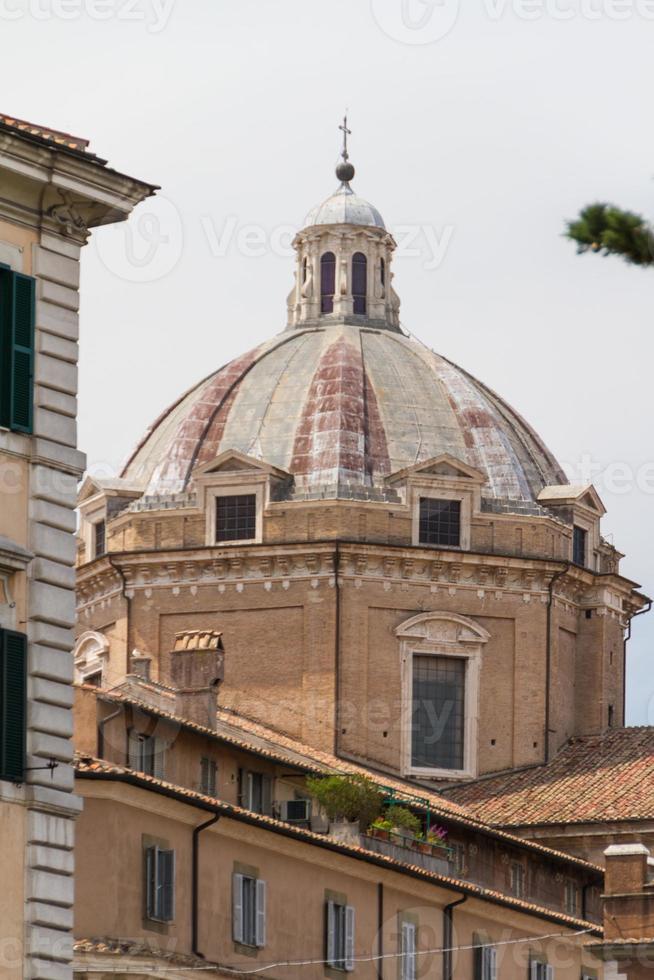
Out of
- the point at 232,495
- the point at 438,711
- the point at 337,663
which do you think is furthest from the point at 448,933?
the point at 232,495

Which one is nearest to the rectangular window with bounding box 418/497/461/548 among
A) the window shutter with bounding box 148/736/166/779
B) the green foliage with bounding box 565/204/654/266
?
the window shutter with bounding box 148/736/166/779

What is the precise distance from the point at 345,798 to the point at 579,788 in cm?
1586

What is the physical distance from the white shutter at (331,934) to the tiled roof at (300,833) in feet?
2.70

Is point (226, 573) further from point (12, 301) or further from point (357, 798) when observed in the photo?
point (12, 301)

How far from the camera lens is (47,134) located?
29500 millimetres

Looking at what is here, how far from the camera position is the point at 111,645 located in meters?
67.6

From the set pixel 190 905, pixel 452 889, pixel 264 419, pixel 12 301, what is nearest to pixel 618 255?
pixel 12 301

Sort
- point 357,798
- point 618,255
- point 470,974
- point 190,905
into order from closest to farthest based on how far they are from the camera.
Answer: point 618,255
point 190,905
point 470,974
point 357,798

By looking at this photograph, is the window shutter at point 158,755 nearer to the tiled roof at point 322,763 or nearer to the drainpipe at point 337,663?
the tiled roof at point 322,763

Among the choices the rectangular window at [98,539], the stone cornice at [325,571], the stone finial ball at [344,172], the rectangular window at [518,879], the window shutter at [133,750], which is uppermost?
the stone finial ball at [344,172]

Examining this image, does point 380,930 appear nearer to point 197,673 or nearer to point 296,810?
point 296,810

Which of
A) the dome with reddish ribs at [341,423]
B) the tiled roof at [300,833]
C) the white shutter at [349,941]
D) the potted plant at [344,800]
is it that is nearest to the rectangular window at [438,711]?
the dome with reddish ribs at [341,423]

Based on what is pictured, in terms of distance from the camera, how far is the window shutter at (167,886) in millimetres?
40062

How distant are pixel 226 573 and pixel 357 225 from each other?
9871 mm
